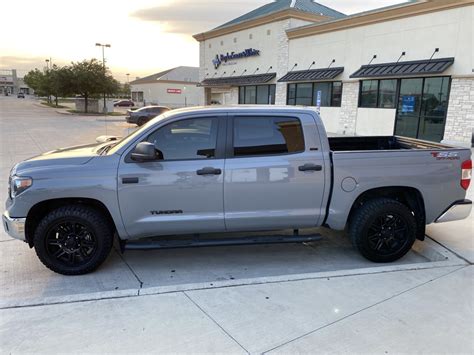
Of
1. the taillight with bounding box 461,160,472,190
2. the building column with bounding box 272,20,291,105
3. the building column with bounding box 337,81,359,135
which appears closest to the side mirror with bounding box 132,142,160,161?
the taillight with bounding box 461,160,472,190

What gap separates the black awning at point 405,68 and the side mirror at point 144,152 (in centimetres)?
1587

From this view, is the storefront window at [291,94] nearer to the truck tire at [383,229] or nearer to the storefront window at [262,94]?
the storefront window at [262,94]

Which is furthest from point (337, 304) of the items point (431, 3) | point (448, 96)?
point (431, 3)

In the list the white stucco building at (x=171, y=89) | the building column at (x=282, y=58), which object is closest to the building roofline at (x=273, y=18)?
the building column at (x=282, y=58)

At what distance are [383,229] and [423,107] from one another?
601 inches

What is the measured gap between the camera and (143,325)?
3.22 m

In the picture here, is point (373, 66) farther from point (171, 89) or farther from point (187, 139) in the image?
point (171, 89)

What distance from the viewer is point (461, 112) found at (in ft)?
52.5

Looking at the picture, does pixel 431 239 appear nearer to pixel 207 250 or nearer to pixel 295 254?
pixel 295 254

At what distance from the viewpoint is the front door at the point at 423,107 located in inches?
664

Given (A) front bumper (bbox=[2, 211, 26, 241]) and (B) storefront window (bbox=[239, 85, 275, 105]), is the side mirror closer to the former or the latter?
(A) front bumper (bbox=[2, 211, 26, 241])

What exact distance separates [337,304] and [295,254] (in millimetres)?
1355

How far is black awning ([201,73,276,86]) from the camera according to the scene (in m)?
27.8

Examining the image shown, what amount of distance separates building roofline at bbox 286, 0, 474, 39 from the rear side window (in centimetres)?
1541
